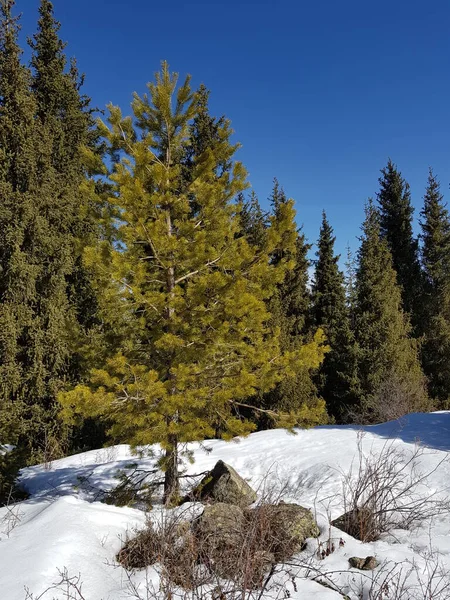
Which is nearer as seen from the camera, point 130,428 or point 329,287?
point 130,428

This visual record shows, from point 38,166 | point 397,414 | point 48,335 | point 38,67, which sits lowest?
point 397,414

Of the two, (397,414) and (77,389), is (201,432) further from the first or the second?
(397,414)

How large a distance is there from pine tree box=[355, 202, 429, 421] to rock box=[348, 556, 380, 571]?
12349mm

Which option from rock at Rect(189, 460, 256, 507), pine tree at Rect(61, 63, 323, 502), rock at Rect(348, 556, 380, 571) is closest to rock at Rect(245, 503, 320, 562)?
rock at Rect(348, 556, 380, 571)

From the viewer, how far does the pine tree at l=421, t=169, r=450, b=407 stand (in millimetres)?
21188

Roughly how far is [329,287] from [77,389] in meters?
16.1

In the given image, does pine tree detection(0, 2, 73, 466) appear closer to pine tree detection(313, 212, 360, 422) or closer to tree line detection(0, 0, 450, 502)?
tree line detection(0, 0, 450, 502)

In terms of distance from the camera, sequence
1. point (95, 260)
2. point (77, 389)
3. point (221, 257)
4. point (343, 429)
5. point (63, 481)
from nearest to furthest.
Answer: point (77, 389), point (95, 260), point (221, 257), point (63, 481), point (343, 429)

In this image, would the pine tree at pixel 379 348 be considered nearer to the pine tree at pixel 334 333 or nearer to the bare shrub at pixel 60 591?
the pine tree at pixel 334 333

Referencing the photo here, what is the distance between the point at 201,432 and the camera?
4723 mm

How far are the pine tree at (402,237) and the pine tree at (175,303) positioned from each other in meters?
20.3

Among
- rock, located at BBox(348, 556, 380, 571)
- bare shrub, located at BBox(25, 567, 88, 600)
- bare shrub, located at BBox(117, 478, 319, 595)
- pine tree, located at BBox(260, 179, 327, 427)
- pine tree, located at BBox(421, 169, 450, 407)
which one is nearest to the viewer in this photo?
bare shrub, located at BBox(25, 567, 88, 600)

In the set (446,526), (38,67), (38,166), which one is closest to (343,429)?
(446,526)

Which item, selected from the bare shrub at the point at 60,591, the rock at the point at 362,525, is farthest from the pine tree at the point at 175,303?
the bare shrub at the point at 60,591
